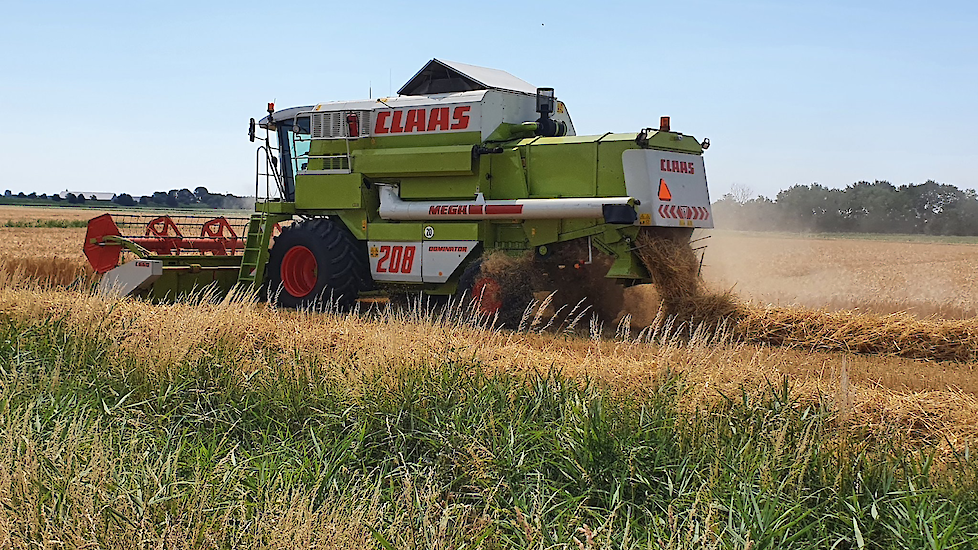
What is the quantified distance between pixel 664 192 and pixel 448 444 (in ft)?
17.7

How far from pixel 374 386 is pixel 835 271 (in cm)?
1308

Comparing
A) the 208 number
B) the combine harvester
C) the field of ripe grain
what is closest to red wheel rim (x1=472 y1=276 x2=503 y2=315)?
the combine harvester

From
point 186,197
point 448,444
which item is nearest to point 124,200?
point 186,197

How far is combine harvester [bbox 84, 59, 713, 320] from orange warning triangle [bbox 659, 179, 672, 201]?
2cm

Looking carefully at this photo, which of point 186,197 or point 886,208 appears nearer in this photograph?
point 886,208

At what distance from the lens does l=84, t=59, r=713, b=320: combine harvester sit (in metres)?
9.89

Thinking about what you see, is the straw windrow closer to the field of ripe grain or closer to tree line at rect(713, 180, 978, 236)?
the field of ripe grain

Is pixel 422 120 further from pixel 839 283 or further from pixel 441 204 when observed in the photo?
pixel 839 283

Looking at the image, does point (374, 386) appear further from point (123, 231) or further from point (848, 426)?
point (123, 231)

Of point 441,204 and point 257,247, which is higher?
point 441,204

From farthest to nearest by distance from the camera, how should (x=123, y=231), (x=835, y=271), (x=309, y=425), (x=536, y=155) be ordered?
(x=835, y=271)
(x=123, y=231)
(x=536, y=155)
(x=309, y=425)

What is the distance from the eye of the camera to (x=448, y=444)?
16.8 feet

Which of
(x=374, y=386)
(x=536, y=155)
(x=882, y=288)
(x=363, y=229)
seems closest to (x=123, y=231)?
(x=363, y=229)

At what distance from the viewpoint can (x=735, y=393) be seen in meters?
5.45
